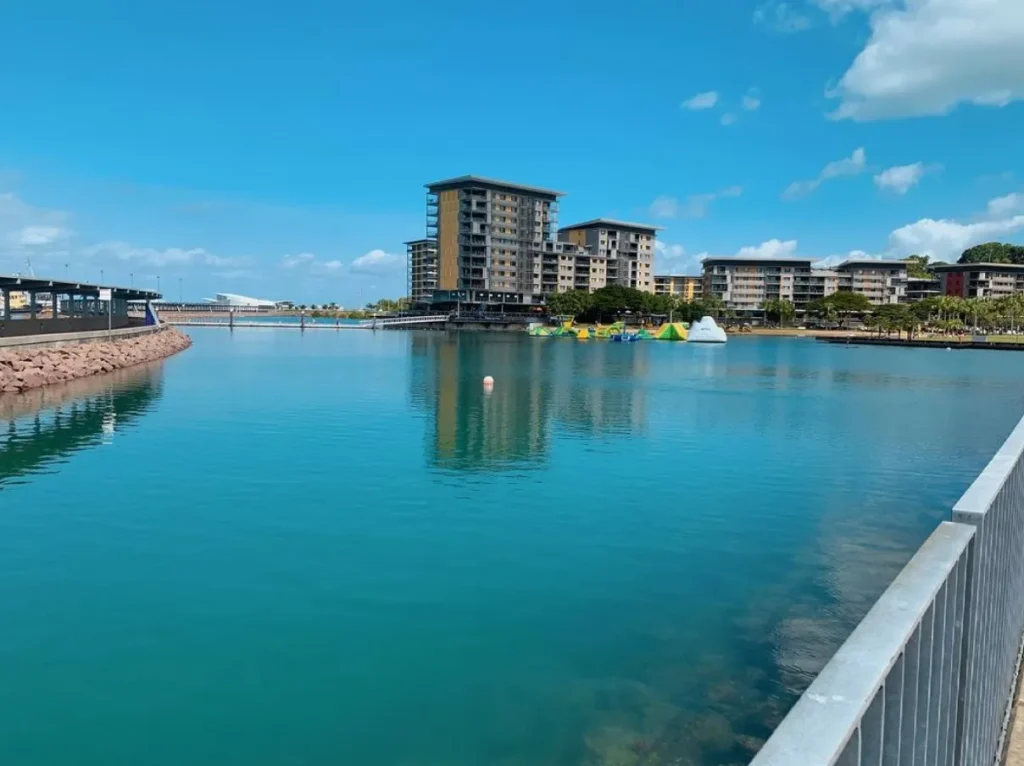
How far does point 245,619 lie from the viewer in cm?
1238

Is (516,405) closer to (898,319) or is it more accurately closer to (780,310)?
(898,319)

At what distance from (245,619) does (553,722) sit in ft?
18.3

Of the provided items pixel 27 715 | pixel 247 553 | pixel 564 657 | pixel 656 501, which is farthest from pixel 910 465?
pixel 27 715

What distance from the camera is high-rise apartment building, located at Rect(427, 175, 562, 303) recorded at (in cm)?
16538

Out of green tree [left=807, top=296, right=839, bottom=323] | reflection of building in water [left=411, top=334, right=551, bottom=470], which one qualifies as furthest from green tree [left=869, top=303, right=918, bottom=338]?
reflection of building in water [left=411, top=334, right=551, bottom=470]

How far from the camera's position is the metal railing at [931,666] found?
2.36m

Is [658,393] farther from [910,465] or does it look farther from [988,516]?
[988,516]

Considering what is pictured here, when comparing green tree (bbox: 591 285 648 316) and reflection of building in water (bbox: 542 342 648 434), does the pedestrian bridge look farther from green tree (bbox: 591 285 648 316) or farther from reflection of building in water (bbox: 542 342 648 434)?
reflection of building in water (bbox: 542 342 648 434)

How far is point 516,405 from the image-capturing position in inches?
1571

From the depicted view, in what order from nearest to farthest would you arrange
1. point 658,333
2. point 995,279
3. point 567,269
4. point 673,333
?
point 673,333 → point 658,333 → point 567,269 → point 995,279

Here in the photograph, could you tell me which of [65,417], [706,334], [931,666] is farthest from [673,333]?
[931,666]

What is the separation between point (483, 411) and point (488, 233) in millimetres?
133232

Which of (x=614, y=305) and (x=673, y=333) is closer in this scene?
(x=673, y=333)

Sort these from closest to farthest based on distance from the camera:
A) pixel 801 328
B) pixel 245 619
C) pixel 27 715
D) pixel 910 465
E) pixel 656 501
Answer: pixel 27 715
pixel 245 619
pixel 656 501
pixel 910 465
pixel 801 328
